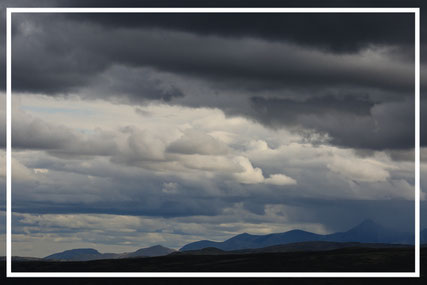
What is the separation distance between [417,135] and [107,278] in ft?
386

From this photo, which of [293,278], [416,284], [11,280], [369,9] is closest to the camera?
[369,9]

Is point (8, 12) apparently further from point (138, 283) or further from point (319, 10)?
point (138, 283)

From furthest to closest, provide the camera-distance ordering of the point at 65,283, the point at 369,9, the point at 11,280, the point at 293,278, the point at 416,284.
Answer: the point at 11,280
the point at 65,283
the point at 293,278
the point at 416,284
the point at 369,9

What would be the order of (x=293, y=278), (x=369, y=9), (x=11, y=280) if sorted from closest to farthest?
(x=369, y=9) → (x=293, y=278) → (x=11, y=280)

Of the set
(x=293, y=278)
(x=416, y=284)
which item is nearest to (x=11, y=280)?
(x=293, y=278)

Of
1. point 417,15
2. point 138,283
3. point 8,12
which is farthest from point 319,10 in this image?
point 138,283

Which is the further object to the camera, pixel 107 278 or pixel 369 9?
pixel 107 278

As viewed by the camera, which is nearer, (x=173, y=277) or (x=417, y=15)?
(x=417, y=15)

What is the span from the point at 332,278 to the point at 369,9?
100196mm

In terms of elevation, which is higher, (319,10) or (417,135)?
(319,10)

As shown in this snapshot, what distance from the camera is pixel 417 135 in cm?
7819

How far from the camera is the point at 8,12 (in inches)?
3243

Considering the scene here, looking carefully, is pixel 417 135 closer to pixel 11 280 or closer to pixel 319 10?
pixel 319 10

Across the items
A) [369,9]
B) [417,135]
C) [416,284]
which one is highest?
[369,9]
